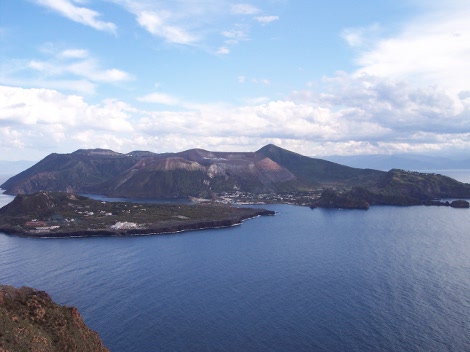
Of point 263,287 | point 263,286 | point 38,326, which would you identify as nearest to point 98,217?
point 263,286

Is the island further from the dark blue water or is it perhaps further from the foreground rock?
the foreground rock

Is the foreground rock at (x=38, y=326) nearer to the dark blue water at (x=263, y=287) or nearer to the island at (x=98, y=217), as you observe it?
the dark blue water at (x=263, y=287)

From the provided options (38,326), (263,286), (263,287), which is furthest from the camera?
(263,286)

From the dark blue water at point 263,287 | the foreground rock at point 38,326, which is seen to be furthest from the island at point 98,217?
the foreground rock at point 38,326

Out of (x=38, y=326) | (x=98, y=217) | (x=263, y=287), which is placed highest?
(x=98, y=217)

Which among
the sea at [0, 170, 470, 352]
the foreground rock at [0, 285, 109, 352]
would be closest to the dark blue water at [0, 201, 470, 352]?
the sea at [0, 170, 470, 352]

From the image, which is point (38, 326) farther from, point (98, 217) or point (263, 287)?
point (98, 217)
